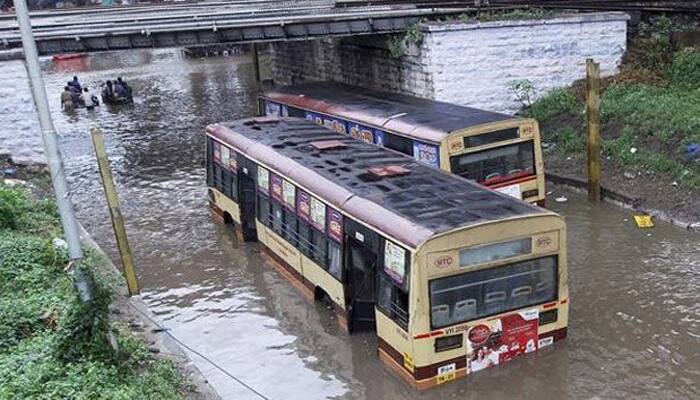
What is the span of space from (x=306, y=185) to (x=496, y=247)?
3.89 meters

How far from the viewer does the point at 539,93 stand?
22.0 meters

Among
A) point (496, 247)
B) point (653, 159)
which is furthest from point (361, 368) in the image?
point (653, 159)

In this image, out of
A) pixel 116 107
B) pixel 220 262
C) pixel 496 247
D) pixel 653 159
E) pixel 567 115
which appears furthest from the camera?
pixel 116 107

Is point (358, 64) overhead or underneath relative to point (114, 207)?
overhead

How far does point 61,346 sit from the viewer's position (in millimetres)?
8445

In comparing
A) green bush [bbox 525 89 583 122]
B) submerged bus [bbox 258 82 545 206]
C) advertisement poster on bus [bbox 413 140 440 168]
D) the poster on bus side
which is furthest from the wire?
green bush [bbox 525 89 583 122]

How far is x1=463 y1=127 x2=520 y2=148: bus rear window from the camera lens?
13961 mm

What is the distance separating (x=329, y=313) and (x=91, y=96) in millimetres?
25543

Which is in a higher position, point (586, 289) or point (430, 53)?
point (430, 53)

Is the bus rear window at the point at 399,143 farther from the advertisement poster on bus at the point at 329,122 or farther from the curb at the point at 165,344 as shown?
the curb at the point at 165,344

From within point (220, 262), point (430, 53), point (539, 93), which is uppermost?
point (430, 53)

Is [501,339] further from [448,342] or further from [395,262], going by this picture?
[395,262]

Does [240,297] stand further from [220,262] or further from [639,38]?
[639,38]

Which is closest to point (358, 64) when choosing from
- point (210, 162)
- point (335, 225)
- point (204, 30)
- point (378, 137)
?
point (204, 30)
